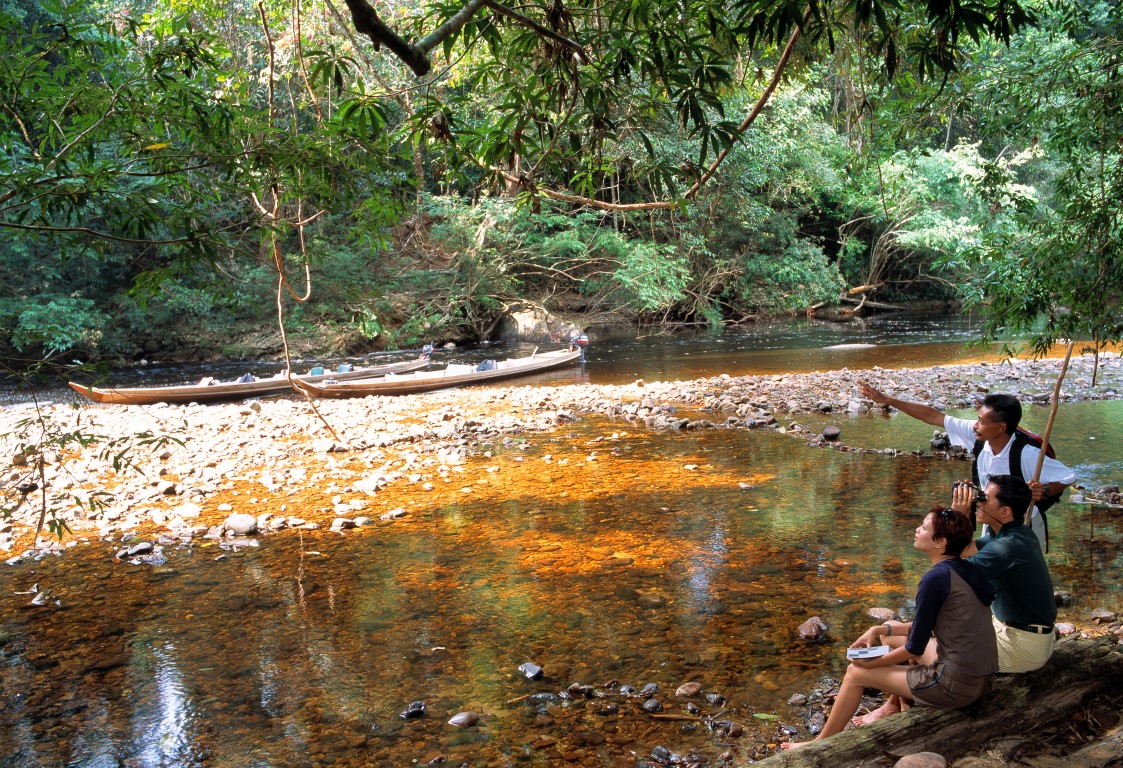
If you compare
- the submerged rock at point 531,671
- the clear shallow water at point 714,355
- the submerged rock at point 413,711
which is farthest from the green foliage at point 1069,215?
the clear shallow water at point 714,355

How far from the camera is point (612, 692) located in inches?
158

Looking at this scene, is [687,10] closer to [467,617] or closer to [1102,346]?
[467,617]

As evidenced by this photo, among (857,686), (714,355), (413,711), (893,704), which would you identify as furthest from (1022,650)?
(714,355)

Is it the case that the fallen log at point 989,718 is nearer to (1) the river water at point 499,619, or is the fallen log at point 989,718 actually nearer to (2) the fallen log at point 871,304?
(1) the river water at point 499,619

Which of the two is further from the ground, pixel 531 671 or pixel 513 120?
pixel 513 120

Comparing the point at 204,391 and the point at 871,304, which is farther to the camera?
the point at 871,304

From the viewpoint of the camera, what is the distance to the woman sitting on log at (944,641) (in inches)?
120

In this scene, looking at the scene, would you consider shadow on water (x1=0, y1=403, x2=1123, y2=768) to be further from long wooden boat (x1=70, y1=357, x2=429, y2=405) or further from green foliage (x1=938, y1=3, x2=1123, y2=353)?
long wooden boat (x1=70, y1=357, x2=429, y2=405)

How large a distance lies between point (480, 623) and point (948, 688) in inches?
109

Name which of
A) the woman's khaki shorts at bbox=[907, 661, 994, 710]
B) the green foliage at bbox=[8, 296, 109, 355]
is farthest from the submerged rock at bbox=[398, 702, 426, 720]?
the green foliage at bbox=[8, 296, 109, 355]

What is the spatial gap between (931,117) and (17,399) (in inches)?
661

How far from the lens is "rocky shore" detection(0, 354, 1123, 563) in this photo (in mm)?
7109

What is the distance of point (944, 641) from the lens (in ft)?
10.1

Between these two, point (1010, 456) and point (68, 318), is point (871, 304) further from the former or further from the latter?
point (1010, 456)
